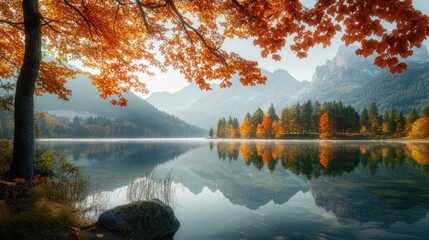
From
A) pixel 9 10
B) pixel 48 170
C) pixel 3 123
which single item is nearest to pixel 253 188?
pixel 48 170

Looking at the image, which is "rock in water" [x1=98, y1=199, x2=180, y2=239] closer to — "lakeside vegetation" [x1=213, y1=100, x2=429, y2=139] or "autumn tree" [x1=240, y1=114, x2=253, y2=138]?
"lakeside vegetation" [x1=213, y1=100, x2=429, y2=139]

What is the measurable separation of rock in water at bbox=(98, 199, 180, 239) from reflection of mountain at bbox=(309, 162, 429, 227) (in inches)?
286

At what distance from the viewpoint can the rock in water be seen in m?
8.07

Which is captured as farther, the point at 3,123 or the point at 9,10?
the point at 3,123

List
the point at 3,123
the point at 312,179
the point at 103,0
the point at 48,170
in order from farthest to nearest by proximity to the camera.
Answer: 1. the point at 3,123
2. the point at 312,179
3. the point at 48,170
4. the point at 103,0

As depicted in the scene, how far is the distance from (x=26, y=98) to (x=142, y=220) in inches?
219

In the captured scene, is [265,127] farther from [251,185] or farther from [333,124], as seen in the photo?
[251,185]

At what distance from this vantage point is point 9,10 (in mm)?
11844

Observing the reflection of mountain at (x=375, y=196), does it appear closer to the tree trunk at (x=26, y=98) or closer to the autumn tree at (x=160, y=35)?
the autumn tree at (x=160, y=35)

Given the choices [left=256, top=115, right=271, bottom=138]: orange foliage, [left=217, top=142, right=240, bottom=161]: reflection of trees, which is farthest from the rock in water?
[left=256, top=115, right=271, bottom=138]: orange foliage

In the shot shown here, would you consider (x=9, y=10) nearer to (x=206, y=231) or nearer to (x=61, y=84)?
(x=61, y=84)

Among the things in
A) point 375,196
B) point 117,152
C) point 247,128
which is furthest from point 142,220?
point 247,128

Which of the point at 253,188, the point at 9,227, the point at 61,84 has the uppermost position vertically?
the point at 61,84

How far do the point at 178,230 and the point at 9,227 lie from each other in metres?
5.31
